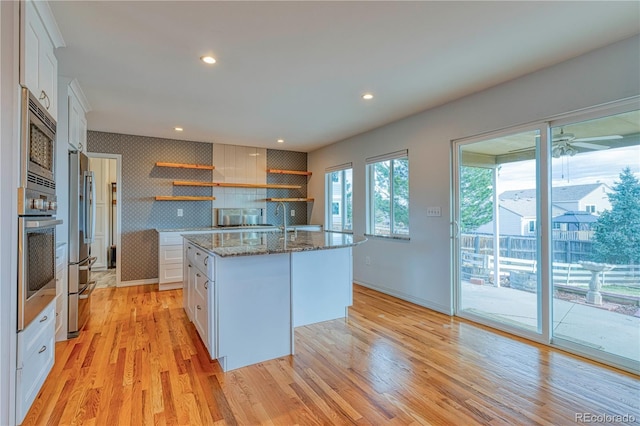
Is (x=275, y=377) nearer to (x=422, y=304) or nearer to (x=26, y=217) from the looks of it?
(x=26, y=217)

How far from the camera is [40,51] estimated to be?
6.38 ft

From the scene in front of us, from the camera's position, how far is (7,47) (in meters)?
1.61

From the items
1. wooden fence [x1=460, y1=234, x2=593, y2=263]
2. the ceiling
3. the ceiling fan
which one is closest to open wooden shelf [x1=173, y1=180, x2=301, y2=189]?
the ceiling

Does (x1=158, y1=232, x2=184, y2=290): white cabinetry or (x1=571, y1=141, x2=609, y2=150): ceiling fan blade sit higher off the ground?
(x1=571, y1=141, x2=609, y2=150): ceiling fan blade

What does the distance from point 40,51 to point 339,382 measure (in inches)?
114

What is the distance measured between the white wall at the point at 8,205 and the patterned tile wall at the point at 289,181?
452 cm

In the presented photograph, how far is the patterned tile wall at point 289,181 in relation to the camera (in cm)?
616

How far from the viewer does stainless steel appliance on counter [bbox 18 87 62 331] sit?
1.67 metres

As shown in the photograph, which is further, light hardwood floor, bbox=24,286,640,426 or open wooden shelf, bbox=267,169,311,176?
open wooden shelf, bbox=267,169,311,176

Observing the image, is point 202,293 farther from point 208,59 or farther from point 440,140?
point 440,140

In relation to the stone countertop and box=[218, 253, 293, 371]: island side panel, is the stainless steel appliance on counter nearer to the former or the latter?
box=[218, 253, 293, 371]: island side panel

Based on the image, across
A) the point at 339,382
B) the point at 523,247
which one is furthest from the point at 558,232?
the point at 339,382

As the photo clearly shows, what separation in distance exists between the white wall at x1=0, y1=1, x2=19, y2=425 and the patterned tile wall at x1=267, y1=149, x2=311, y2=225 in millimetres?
4520

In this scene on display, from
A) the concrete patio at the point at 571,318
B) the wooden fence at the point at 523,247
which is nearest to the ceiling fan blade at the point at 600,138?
the wooden fence at the point at 523,247
